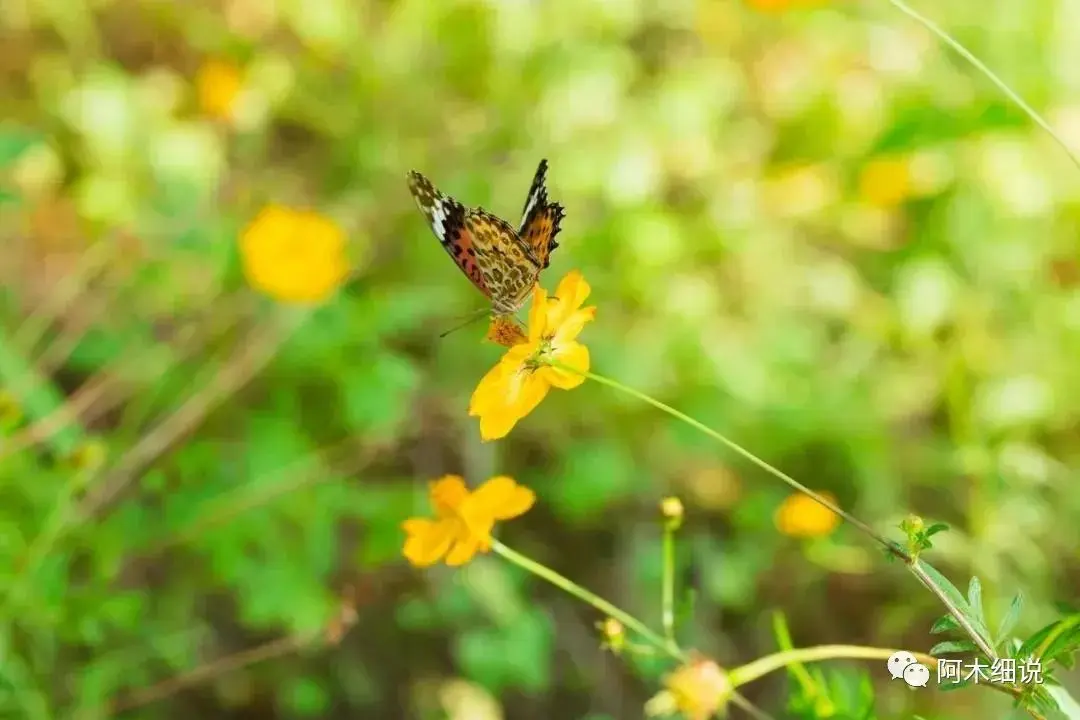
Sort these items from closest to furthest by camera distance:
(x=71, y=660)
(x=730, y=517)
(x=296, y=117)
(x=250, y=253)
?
(x=71, y=660), (x=250, y=253), (x=730, y=517), (x=296, y=117)

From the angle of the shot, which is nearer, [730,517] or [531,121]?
[730,517]

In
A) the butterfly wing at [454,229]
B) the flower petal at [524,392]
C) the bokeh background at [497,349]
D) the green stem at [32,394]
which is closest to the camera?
the flower petal at [524,392]

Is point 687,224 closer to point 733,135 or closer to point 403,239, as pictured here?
point 733,135

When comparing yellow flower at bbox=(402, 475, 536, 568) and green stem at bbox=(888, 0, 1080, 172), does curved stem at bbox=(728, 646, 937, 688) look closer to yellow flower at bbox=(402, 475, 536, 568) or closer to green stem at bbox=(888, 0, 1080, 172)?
yellow flower at bbox=(402, 475, 536, 568)

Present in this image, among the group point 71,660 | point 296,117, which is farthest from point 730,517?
point 296,117

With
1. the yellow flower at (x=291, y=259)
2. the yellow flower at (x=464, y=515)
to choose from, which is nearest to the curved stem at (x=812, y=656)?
the yellow flower at (x=464, y=515)

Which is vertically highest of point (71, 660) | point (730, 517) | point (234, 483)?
point (730, 517)

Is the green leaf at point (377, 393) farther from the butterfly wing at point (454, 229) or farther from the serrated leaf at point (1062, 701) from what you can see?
the serrated leaf at point (1062, 701)
